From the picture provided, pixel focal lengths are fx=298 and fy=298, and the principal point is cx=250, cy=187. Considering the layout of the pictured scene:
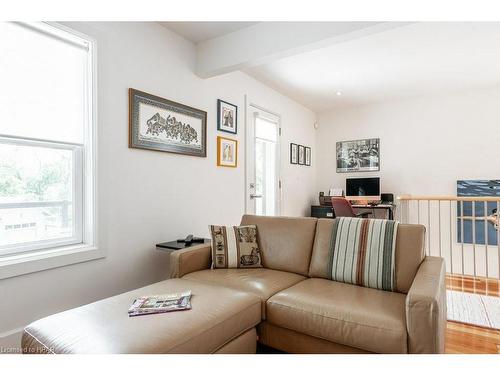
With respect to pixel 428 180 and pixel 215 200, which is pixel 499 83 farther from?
pixel 215 200

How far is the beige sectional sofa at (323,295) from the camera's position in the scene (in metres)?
1.37

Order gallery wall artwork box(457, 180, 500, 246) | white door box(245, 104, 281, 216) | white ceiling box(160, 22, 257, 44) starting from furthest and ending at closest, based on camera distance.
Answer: gallery wall artwork box(457, 180, 500, 246) → white door box(245, 104, 281, 216) → white ceiling box(160, 22, 257, 44)

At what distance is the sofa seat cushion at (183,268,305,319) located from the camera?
6.12ft

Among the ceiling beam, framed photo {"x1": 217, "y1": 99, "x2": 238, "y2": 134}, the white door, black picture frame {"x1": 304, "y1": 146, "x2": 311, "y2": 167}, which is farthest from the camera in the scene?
black picture frame {"x1": 304, "y1": 146, "x2": 311, "y2": 167}

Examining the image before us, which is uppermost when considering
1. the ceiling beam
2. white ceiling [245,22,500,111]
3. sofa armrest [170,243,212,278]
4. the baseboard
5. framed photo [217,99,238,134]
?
white ceiling [245,22,500,111]

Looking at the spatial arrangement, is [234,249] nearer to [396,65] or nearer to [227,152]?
[227,152]

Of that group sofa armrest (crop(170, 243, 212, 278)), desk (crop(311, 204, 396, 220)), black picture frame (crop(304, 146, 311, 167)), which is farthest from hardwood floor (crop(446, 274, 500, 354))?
black picture frame (crop(304, 146, 311, 167))

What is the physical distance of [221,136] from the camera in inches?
132

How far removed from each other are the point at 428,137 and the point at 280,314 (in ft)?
14.0

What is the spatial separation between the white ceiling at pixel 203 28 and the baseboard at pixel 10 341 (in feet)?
8.34

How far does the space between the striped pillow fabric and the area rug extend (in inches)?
41.4

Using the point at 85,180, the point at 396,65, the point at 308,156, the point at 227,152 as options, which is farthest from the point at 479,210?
the point at 85,180

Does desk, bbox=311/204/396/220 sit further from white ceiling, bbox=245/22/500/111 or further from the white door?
white ceiling, bbox=245/22/500/111

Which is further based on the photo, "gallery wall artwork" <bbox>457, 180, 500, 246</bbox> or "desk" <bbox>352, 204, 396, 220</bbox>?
"desk" <bbox>352, 204, 396, 220</bbox>
